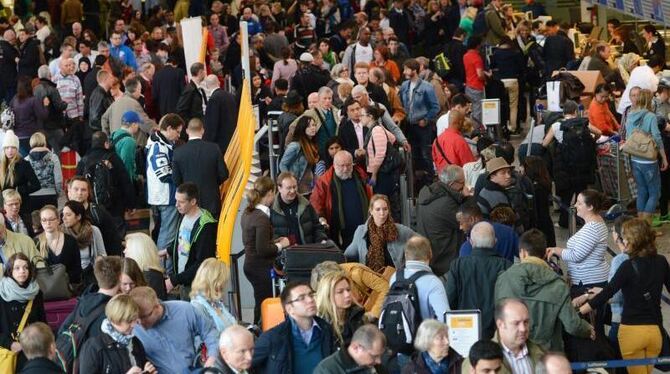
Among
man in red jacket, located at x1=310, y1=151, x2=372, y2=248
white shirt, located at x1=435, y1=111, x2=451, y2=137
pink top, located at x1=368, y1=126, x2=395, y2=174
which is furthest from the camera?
white shirt, located at x1=435, y1=111, x2=451, y2=137

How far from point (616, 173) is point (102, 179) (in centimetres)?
588

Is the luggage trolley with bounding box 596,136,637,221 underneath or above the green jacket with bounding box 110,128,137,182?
underneath

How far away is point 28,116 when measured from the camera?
19.6 meters

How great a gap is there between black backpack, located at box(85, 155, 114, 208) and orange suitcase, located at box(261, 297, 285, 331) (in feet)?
13.8

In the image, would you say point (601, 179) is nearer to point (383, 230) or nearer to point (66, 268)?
point (383, 230)

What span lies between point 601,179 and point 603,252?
6.49 meters

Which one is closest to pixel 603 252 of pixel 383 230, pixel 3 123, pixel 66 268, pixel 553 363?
pixel 383 230

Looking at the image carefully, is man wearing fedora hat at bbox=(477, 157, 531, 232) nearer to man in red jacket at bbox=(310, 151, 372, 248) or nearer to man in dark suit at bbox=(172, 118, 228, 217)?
man in red jacket at bbox=(310, 151, 372, 248)

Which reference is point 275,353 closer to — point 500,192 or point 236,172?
point 500,192

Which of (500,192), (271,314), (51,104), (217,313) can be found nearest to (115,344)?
(217,313)

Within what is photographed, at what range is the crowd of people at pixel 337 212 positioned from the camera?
9742mm

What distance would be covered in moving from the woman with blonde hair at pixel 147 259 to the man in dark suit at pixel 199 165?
356 centimetres

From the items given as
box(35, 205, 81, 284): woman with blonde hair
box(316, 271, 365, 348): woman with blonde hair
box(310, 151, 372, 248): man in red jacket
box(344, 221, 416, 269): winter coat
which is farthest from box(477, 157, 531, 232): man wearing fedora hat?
box(316, 271, 365, 348): woman with blonde hair

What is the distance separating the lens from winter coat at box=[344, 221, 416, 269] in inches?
485
